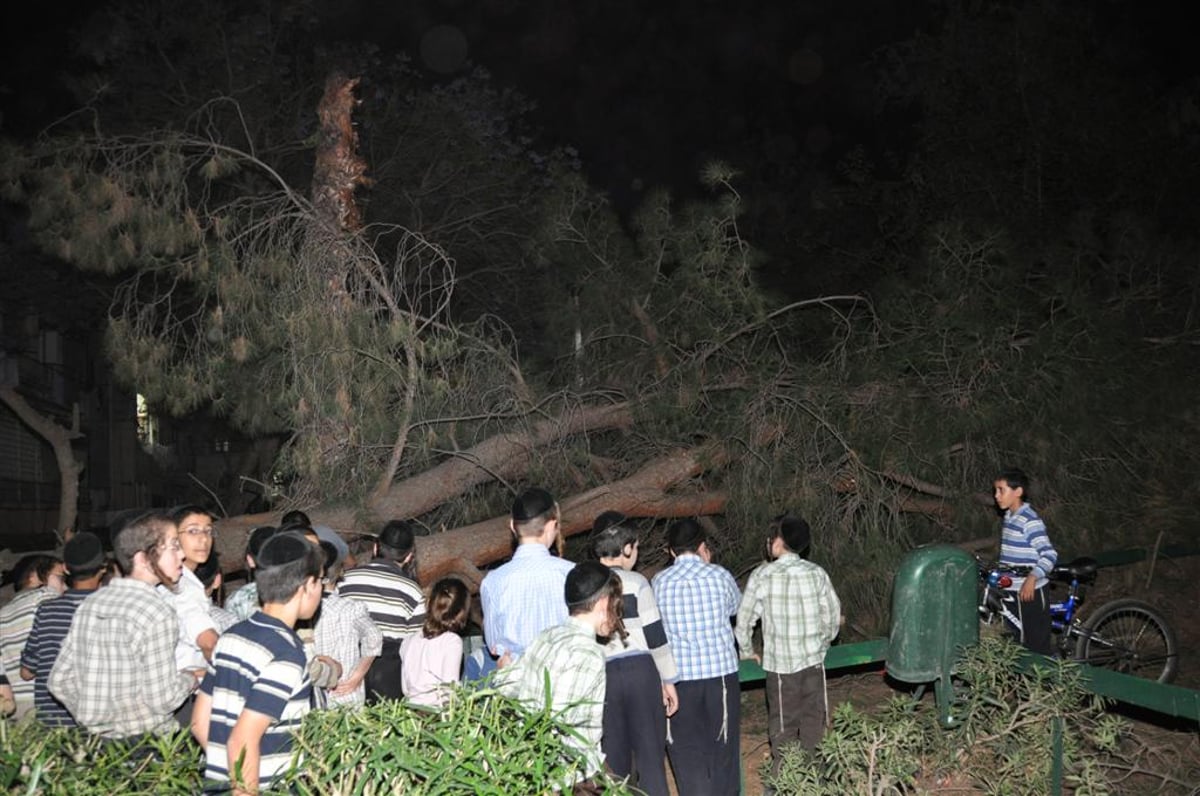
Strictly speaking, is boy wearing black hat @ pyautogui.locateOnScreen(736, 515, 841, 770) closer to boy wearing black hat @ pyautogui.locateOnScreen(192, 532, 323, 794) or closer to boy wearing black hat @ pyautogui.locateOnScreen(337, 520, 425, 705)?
boy wearing black hat @ pyautogui.locateOnScreen(337, 520, 425, 705)

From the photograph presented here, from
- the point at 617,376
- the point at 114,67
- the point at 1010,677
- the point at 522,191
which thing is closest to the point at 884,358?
the point at 617,376

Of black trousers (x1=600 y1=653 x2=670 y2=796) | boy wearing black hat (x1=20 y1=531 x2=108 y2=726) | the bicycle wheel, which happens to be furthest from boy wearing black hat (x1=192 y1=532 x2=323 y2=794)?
the bicycle wheel

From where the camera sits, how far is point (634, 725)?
4.15 m

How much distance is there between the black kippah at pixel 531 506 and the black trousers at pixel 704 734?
1.17 meters

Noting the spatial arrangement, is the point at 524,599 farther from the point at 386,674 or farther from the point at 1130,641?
the point at 1130,641

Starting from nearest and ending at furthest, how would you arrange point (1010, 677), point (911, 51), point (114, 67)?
point (1010, 677)
point (911, 51)
point (114, 67)

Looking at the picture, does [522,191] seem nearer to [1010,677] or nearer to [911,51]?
[911,51]

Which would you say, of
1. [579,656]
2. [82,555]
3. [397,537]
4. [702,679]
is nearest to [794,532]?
[702,679]

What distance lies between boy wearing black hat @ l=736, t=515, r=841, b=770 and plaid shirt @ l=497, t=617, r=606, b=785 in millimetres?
1636

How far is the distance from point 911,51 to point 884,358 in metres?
5.50

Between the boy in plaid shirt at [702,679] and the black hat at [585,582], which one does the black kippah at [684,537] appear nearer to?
the boy in plaid shirt at [702,679]

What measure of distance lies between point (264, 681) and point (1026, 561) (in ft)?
15.2

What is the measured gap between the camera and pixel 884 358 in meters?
8.48

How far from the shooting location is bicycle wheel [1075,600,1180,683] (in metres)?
6.13
